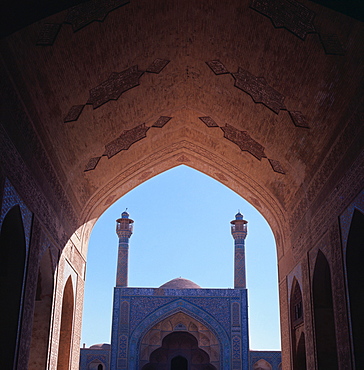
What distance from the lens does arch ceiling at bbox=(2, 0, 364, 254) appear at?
4836mm

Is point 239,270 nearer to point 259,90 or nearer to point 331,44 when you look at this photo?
point 259,90

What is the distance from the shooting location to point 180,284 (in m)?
19.0

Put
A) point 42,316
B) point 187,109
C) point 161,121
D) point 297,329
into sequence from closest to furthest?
point 42,316 < point 297,329 < point 187,109 < point 161,121

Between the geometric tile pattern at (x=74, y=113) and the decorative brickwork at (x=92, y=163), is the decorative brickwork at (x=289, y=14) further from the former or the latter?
the decorative brickwork at (x=92, y=163)

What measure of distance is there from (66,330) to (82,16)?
16.1 ft

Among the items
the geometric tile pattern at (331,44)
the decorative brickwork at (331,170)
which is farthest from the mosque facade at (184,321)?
the geometric tile pattern at (331,44)

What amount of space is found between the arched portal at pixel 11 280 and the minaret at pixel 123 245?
1213 centimetres

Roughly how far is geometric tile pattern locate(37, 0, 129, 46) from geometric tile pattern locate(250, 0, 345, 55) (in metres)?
1.39

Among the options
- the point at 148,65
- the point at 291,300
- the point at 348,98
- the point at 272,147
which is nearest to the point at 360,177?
the point at 348,98

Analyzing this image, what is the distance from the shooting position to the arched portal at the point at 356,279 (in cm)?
473

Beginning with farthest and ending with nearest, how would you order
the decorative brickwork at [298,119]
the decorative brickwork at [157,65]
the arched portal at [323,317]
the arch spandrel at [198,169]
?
the arch spandrel at [198,169]
the decorative brickwork at [157,65]
the arched portal at [323,317]
the decorative brickwork at [298,119]

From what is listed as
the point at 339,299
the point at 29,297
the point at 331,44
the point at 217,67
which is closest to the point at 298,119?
the point at 217,67

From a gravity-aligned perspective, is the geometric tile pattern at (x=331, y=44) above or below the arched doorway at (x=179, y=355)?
above

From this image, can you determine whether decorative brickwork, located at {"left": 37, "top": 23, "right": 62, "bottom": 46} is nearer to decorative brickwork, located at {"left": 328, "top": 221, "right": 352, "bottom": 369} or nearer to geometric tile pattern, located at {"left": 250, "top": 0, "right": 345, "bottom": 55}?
geometric tile pattern, located at {"left": 250, "top": 0, "right": 345, "bottom": 55}
